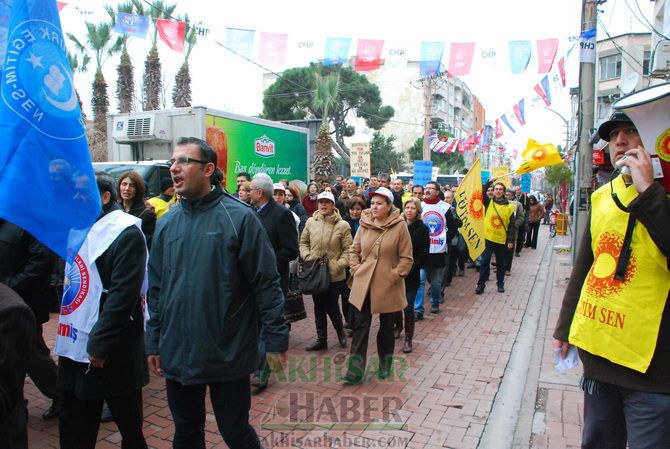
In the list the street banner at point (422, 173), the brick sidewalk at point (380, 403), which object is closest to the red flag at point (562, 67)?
the street banner at point (422, 173)

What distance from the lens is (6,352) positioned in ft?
4.42

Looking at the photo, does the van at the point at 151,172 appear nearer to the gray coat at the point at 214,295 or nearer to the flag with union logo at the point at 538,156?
the gray coat at the point at 214,295

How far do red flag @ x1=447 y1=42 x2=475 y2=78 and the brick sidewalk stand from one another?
6820mm

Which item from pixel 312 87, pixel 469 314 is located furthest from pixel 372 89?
pixel 469 314

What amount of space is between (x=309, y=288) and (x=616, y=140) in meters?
3.65

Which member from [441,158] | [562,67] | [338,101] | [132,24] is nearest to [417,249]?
[132,24]

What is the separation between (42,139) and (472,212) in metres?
7.14

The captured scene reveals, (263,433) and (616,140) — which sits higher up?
(616,140)

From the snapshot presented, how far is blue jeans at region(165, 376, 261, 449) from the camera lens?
Answer: 103 inches

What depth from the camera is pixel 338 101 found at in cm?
3872

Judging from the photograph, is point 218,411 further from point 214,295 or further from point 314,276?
→ point 314,276

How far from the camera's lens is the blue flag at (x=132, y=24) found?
9.45m

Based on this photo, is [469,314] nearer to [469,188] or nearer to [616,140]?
[469,188]

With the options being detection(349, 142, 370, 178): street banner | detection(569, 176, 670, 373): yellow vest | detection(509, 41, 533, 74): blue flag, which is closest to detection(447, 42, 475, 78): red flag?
detection(509, 41, 533, 74): blue flag
